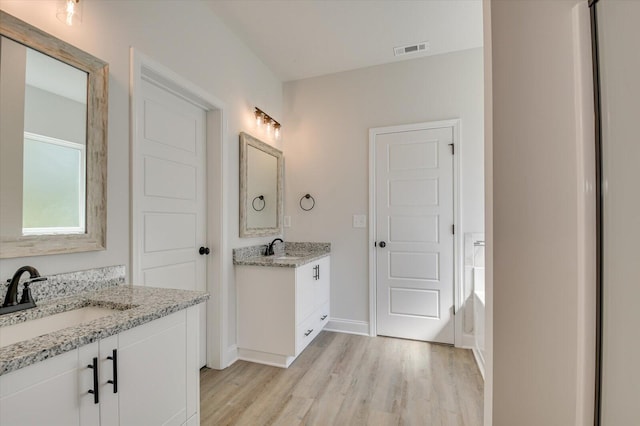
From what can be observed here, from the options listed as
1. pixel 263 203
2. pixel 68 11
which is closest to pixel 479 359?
pixel 263 203

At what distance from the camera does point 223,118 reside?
238 cm

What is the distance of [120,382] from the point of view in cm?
100

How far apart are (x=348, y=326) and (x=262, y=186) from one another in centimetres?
177

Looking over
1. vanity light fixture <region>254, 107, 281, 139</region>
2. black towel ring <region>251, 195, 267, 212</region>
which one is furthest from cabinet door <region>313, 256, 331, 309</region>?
vanity light fixture <region>254, 107, 281, 139</region>

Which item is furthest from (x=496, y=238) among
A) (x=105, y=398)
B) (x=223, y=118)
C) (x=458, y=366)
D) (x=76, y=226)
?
(x=223, y=118)

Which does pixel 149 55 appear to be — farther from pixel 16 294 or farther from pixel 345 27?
pixel 345 27

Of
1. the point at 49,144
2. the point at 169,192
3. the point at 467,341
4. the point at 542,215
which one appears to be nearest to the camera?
the point at 542,215

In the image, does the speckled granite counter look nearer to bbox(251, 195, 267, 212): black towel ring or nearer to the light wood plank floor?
bbox(251, 195, 267, 212): black towel ring

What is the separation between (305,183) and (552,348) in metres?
2.69

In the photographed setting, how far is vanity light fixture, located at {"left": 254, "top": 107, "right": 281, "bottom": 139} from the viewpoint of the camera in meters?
2.85

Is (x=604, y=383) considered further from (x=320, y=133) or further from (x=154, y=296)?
(x=320, y=133)

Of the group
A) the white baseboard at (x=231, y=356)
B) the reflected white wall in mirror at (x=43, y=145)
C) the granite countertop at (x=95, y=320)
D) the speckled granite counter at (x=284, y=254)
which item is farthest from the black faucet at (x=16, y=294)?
the white baseboard at (x=231, y=356)

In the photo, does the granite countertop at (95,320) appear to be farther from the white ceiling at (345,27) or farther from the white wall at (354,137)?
the white ceiling at (345,27)

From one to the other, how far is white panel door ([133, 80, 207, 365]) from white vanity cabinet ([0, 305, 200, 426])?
0.60 meters
